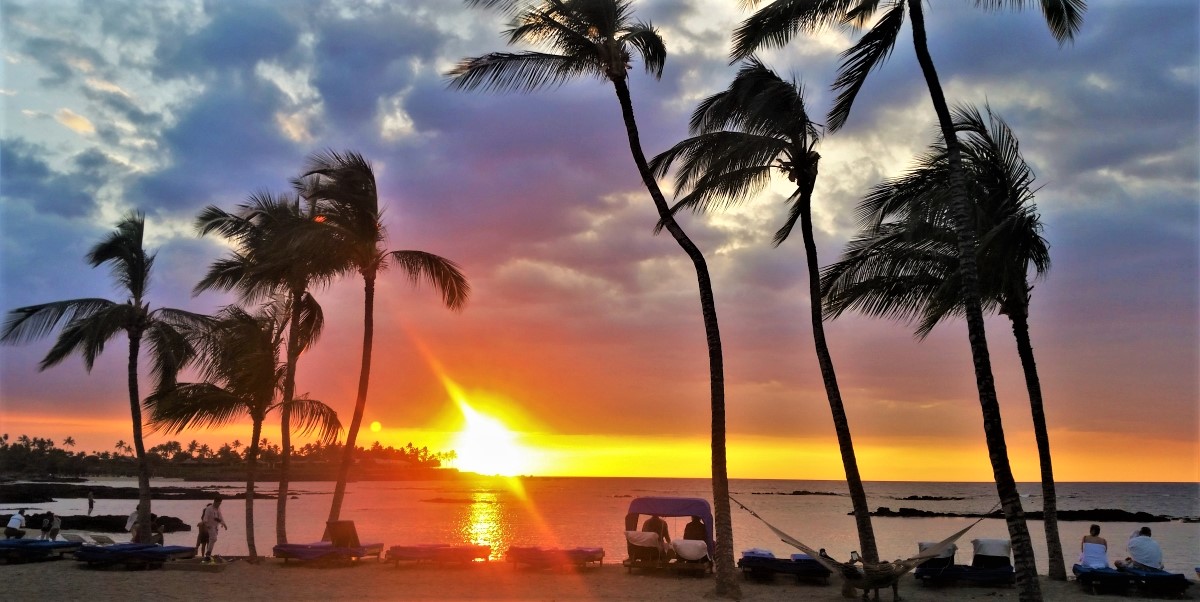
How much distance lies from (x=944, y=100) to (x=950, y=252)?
15.7 ft

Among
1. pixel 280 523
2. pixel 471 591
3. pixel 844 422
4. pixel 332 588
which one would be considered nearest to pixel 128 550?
pixel 280 523

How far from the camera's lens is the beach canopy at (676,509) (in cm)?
1827

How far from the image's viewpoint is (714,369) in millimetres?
13898

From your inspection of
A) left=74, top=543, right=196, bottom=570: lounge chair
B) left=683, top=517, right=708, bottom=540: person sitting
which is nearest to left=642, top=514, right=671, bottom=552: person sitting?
left=683, top=517, right=708, bottom=540: person sitting

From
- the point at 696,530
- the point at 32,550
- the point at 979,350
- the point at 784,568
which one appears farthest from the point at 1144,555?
the point at 32,550

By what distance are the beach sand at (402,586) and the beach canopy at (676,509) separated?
2196 mm

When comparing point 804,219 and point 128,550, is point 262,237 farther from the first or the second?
point 804,219

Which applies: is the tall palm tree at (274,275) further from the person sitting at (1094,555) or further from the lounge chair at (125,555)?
the person sitting at (1094,555)

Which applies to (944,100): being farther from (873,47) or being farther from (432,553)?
(432,553)

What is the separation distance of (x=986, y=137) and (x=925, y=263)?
3.47 metres

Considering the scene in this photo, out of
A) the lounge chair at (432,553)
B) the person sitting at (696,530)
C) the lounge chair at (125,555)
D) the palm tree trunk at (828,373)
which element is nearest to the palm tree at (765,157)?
the palm tree trunk at (828,373)

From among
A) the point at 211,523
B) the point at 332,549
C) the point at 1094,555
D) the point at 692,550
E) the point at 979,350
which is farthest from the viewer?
the point at 211,523

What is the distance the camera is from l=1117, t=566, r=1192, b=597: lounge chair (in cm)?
1416

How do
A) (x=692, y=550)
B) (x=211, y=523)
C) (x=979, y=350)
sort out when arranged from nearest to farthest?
(x=979, y=350) → (x=692, y=550) → (x=211, y=523)
